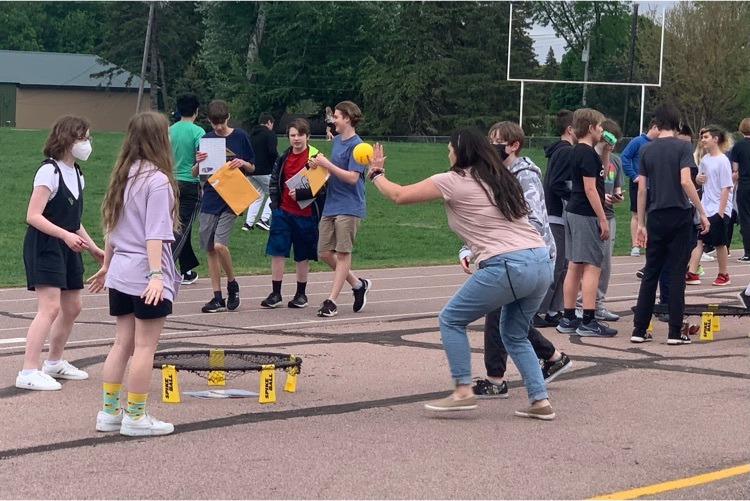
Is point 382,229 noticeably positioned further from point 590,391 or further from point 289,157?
point 590,391

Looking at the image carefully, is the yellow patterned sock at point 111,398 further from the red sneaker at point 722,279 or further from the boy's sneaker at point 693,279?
the red sneaker at point 722,279

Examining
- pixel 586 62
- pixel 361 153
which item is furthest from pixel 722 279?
pixel 586 62

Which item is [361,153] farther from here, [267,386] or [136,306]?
[136,306]

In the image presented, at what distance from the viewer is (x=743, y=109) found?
2126 inches

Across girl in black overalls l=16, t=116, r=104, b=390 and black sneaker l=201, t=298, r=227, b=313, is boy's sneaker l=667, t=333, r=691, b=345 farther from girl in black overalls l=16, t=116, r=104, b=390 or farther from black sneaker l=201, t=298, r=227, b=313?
girl in black overalls l=16, t=116, r=104, b=390

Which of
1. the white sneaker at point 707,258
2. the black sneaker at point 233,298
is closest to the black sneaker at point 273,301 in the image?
the black sneaker at point 233,298

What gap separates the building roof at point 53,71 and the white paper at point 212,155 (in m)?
73.5

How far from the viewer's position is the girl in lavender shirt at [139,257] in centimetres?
639

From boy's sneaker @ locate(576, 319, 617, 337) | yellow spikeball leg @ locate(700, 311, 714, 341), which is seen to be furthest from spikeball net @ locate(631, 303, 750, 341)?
boy's sneaker @ locate(576, 319, 617, 337)

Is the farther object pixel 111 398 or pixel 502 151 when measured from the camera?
pixel 502 151

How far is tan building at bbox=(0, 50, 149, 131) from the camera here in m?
84.5

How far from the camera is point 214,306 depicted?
39.1 feet

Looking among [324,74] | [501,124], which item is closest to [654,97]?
[324,74]

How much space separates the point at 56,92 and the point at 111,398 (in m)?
82.7
